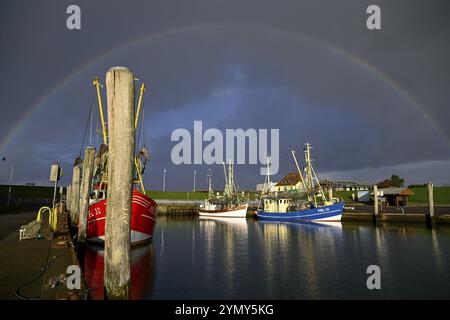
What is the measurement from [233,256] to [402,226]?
106 ft

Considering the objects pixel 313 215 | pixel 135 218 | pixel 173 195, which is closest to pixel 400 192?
pixel 313 215

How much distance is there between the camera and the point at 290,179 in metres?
123

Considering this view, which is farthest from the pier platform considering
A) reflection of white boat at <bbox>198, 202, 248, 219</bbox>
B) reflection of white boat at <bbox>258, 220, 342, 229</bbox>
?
reflection of white boat at <bbox>198, 202, 248, 219</bbox>

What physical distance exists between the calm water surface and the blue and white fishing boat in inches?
960

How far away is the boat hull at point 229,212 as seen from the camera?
7638 centimetres

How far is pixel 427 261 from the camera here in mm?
24625

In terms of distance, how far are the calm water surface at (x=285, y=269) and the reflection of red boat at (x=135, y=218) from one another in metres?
1.26

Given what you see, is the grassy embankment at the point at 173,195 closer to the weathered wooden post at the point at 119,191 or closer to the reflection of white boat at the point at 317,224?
the reflection of white boat at the point at 317,224

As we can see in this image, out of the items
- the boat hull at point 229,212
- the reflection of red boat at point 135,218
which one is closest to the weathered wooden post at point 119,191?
the reflection of red boat at point 135,218

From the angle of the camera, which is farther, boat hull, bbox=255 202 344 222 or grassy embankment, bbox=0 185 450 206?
grassy embankment, bbox=0 185 450 206

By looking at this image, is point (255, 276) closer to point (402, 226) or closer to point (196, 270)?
point (196, 270)

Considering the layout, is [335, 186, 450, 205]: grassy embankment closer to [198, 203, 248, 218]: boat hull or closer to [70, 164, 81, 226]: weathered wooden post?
[198, 203, 248, 218]: boat hull

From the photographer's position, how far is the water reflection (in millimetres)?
15805
